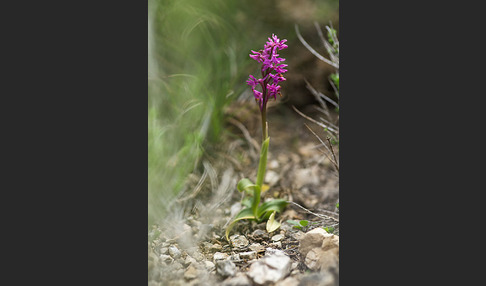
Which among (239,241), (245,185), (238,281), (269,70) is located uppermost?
(269,70)

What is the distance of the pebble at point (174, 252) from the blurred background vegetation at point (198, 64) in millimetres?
167

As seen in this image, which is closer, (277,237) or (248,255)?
(248,255)

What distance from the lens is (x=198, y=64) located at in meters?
3.08

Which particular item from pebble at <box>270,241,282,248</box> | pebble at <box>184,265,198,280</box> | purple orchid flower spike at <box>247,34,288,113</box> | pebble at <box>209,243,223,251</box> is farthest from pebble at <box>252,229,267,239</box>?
purple orchid flower spike at <box>247,34,288,113</box>

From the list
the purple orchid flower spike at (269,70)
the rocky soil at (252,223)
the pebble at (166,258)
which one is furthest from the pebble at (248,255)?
the purple orchid flower spike at (269,70)

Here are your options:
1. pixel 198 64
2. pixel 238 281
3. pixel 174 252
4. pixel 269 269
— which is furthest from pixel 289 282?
pixel 198 64

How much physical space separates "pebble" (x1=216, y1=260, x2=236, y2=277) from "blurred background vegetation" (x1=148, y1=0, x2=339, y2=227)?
396mm

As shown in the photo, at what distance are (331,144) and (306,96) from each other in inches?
11.8

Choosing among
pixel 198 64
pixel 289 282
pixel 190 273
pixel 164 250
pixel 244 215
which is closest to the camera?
pixel 289 282

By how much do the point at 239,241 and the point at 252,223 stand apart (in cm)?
21

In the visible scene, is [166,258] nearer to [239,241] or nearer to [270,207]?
[239,241]

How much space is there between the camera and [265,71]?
10.0ft

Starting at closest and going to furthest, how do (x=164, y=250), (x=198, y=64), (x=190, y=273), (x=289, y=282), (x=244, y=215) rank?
1. (x=289, y=282)
2. (x=190, y=273)
3. (x=164, y=250)
4. (x=198, y=64)
5. (x=244, y=215)

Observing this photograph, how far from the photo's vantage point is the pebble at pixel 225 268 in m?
2.78
